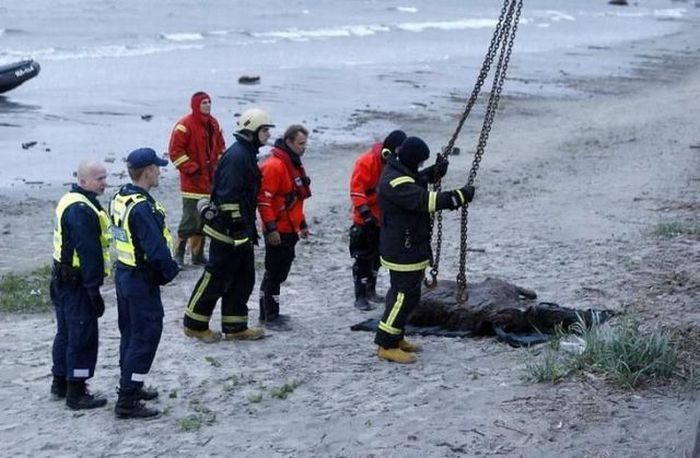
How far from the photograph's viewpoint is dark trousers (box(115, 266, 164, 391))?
22.6ft

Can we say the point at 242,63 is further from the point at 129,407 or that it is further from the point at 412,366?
the point at 129,407

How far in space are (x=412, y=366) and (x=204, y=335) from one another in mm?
1863

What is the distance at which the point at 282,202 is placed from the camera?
894 cm

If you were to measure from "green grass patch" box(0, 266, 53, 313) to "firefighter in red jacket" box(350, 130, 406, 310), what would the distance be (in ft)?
9.73

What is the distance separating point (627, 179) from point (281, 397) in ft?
33.9

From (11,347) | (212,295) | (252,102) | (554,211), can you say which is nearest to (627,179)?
(554,211)

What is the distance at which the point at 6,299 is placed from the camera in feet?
33.7

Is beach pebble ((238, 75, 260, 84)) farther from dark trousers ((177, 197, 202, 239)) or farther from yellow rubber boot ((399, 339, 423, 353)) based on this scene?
yellow rubber boot ((399, 339, 423, 353))

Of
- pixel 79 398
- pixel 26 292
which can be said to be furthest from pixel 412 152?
pixel 26 292

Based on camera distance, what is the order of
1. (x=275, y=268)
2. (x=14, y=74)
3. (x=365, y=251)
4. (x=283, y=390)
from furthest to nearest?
(x=14, y=74) < (x=365, y=251) < (x=275, y=268) < (x=283, y=390)

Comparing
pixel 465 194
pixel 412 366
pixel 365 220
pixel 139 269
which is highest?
pixel 465 194

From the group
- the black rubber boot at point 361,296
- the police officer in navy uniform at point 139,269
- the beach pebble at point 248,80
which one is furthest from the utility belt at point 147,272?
the beach pebble at point 248,80

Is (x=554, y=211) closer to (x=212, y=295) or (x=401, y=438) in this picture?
(x=212, y=295)

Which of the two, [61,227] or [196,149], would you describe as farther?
[196,149]
